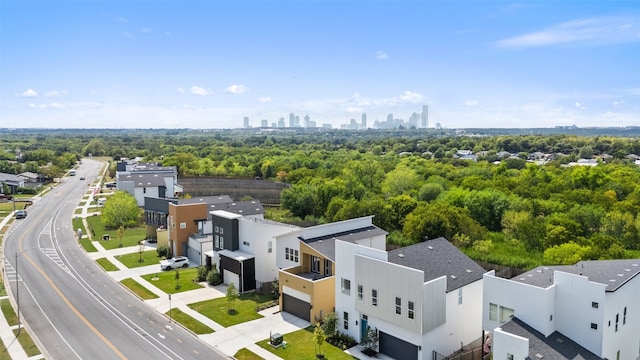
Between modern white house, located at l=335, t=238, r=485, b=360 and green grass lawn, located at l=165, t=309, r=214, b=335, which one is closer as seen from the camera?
modern white house, located at l=335, t=238, r=485, b=360

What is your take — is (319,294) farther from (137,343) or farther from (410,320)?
(137,343)

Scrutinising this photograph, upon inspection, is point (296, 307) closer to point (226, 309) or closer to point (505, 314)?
point (226, 309)

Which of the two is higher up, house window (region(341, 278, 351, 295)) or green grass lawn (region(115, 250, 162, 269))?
house window (region(341, 278, 351, 295))

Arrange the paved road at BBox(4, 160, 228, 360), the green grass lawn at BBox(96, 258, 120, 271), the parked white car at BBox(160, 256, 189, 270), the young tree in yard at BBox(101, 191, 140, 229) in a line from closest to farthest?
1. the paved road at BBox(4, 160, 228, 360)
2. the parked white car at BBox(160, 256, 189, 270)
3. the green grass lawn at BBox(96, 258, 120, 271)
4. the young tree in yard at BBox(101, 191, 140, 229)

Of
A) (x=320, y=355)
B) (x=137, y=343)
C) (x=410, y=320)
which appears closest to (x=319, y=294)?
(x=320, y=355)

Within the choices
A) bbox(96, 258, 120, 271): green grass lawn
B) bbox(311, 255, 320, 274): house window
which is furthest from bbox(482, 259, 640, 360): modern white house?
bbox(96, 258, 120, 271): green grass lawn

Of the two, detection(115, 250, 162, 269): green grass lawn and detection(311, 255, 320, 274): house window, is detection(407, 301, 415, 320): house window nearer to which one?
detection(311, 255, 320, 274): house window

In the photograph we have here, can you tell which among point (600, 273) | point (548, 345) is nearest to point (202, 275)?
point (548, 345)

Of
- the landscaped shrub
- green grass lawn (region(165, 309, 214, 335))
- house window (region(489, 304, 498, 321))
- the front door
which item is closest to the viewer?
house window (region(489, 304, 498, 321))
